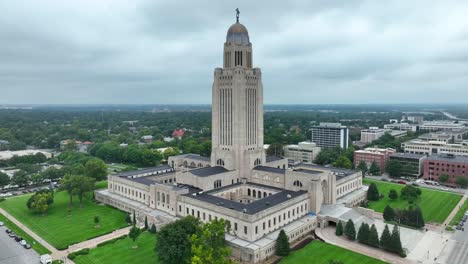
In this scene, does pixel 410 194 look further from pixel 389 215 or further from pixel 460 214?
pixel 389 215

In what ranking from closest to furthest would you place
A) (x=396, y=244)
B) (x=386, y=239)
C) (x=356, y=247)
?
(x=396, y=244)
(x=386, y=239)
(x=356, y=247)

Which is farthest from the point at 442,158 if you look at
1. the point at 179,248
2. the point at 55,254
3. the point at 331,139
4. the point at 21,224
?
the point at 21,224

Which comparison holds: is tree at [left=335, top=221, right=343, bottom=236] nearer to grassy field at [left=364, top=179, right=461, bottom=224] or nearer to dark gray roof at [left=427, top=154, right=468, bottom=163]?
grassy field at [left=364, top=179, right=461, bottom=224]

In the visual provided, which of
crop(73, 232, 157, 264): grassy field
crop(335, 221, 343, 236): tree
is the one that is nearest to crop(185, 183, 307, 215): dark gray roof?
crop(335, 221, 343, 236): tree

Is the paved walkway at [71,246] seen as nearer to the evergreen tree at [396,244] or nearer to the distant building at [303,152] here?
the evergreen tree at [396,244]

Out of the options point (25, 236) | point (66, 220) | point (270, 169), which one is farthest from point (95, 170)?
point (270, 169)

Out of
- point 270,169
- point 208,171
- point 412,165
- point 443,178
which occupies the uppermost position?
point 270,169

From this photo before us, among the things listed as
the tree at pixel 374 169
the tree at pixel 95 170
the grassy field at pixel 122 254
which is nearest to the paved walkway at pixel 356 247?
the grassy field at pixel 122 254

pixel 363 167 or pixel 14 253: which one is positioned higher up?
pixel 363 167
